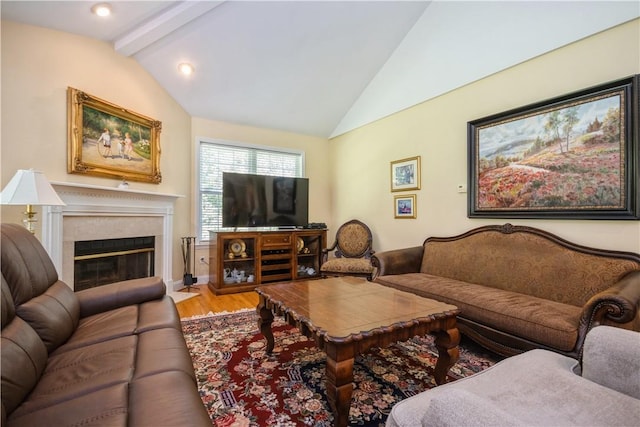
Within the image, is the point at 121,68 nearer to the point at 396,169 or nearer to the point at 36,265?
the point at 36,265

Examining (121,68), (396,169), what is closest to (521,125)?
(396,169)

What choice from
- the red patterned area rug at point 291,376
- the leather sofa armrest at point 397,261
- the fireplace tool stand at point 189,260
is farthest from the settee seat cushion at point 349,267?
the fireplace tool stand at point 189,260

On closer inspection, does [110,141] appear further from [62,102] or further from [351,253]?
[351,253]

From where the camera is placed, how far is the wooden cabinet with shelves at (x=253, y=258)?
374 centimetres

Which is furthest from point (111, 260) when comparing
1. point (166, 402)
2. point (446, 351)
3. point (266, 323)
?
point (446, 351)

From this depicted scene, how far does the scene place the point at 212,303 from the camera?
10.9 ft

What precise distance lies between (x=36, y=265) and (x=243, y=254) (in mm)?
2596

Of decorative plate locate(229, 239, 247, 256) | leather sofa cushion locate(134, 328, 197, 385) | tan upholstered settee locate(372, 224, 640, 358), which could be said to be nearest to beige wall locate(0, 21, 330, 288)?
decorative plate locate(229, 239, 247, 256)

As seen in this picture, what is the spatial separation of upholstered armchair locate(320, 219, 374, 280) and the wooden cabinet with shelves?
1.47 feet

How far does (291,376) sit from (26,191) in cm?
215

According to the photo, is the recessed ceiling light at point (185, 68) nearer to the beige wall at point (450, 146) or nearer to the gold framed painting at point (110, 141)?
the gold framed painting at point (110, 141)

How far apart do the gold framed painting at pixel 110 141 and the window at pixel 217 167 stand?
0.77 meters

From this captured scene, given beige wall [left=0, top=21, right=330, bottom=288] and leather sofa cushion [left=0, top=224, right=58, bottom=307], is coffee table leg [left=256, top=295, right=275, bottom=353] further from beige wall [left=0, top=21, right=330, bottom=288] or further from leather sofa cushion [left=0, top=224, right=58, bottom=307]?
beige wall [left=0, top=21, right=330, bottom=288]

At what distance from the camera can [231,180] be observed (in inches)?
156
